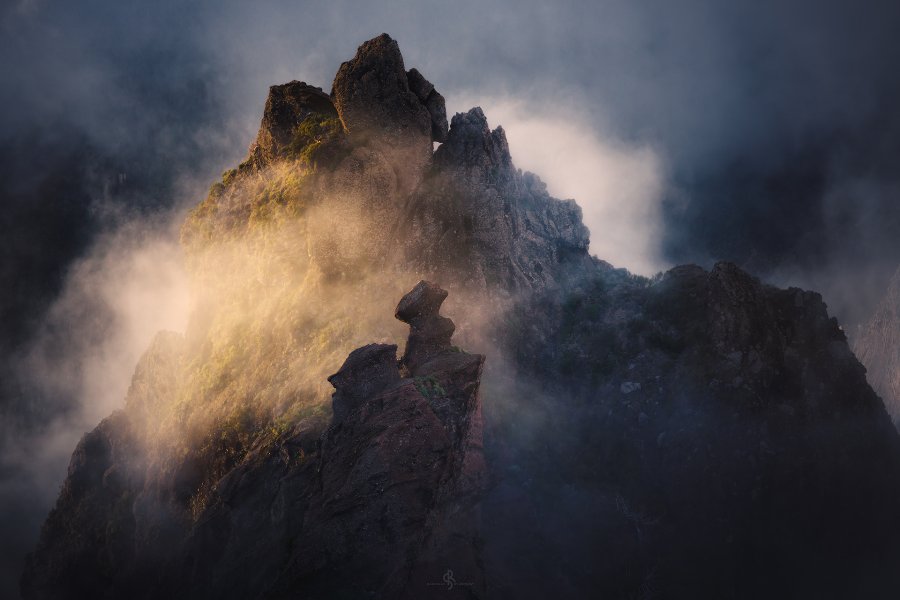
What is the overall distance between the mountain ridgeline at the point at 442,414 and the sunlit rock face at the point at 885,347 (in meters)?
70.6

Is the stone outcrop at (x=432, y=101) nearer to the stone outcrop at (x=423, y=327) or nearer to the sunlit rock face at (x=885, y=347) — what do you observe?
the stone outcrop at (x=423, y=327)

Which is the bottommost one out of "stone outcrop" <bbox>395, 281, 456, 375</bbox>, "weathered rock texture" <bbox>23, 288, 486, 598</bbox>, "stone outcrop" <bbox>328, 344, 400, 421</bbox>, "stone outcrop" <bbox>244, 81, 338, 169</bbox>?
"weathered rock texture" <bbox>23, 288, 486, 598</bbox>

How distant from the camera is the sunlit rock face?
8425cm

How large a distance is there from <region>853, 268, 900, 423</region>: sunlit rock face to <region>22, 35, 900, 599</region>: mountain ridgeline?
7056 centimetres

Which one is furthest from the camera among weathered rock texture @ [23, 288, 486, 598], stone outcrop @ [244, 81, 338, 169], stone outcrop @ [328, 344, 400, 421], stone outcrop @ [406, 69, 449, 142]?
stone outcrop @ [244, 81, 338, 169]

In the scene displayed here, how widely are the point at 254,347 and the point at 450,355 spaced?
2249 centimetres

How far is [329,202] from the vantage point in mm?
41375

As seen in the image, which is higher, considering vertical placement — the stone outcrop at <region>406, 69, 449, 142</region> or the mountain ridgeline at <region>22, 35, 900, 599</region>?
the stone outcrop at <region>406, 69, 449, 142</region>

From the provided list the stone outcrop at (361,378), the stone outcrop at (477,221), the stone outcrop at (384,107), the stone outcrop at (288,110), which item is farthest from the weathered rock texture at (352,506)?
the stone outcrop at (288,110)

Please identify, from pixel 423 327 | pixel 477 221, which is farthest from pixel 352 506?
pixel 477 221

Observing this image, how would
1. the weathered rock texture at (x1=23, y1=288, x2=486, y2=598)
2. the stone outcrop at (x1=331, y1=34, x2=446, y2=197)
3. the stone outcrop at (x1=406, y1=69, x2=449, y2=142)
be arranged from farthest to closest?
the stone outcrop at (x1=406, y1=69, x2=449, y2=142) < the stone outcrop at (x1=331, y1=34, x2=446, y2=197) < the weathered rock texture at (x1=23, y1=288, x2=486, y2=598)

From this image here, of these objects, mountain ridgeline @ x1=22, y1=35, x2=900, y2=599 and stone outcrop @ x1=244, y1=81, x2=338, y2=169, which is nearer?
mountain ridgeline @ x1=22, y1=35, x2=900, y2=599

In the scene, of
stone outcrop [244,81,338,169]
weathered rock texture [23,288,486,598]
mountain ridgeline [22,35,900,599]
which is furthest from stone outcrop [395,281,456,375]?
stone outcrop [244,81,338,169]

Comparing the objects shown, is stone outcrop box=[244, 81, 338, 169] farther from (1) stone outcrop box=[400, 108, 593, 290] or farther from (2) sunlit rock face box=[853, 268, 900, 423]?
(2) sunlit rock face box=[853, 268, 900, 423]
